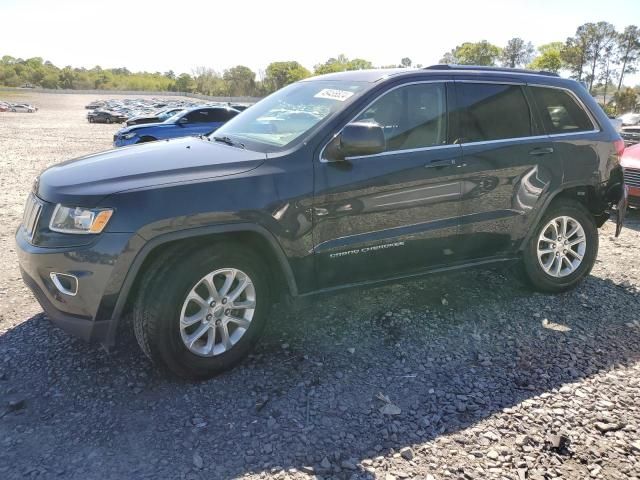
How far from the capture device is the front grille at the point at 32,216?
118 inches

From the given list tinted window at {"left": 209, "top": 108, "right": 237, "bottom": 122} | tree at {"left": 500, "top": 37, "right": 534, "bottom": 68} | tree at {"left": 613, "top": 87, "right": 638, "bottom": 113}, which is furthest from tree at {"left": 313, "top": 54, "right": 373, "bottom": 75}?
tinted window at {"left": 209, "top": 108, "right": 237, "bottom": 122}

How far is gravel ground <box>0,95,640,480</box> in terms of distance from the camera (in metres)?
2.56

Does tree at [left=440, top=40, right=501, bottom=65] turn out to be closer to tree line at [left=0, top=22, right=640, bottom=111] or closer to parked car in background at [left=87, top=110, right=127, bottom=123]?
tree line at [left=0, top=22, right=640, bottom=111]

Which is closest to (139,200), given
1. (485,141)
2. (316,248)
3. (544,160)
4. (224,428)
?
(316,248)

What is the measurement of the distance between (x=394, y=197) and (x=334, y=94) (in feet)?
2.85

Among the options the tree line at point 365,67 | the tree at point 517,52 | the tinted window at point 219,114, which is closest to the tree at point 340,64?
the tree line at point 365,67

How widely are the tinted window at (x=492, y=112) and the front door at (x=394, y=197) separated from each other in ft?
0.59

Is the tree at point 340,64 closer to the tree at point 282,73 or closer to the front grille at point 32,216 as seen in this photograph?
the tree at point 282,73

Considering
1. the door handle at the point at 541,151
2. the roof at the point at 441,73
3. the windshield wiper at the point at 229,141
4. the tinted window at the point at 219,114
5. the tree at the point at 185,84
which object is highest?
the tree at the point at 185,84

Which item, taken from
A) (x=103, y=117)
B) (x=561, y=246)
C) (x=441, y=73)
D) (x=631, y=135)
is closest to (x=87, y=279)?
(x=441, y=73)

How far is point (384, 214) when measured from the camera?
3500 mm

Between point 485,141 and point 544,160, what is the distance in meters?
0.63

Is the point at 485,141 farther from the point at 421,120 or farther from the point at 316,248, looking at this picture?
the point at 316,248

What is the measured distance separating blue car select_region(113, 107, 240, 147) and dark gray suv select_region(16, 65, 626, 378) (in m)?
9.20
